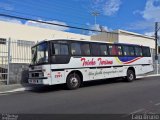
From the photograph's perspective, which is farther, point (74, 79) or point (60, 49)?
point (74, 79)

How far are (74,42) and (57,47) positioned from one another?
1387 millimetres

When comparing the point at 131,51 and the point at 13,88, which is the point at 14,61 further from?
the point at 131,51

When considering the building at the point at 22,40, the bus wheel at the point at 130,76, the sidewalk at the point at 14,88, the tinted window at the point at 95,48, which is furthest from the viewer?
the bus wheel at the point at 130,76

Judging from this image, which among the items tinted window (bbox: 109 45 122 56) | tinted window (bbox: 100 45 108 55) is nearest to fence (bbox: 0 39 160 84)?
tinted window (bbox: 100 45 108 55)

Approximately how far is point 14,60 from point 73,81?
499cm

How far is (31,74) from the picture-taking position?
46.2 ft

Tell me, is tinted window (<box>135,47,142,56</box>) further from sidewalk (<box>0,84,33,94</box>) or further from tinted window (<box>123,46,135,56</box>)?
sidewalk (<box>0,84,33,94</box>)

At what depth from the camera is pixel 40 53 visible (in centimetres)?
1359

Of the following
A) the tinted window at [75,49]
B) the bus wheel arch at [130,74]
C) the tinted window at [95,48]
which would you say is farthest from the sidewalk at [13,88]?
the bus wheel arch at [130,74]

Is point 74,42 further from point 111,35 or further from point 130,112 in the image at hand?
point 111,35

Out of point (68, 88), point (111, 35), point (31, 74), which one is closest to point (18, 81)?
point (31, 74)

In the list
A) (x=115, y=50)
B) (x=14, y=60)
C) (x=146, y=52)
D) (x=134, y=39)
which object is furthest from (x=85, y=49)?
(x=134, y=39)

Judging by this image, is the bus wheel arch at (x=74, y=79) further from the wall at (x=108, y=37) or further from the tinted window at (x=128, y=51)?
the wall at (x=108, y=37)

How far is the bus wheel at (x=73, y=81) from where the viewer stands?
543 inches
